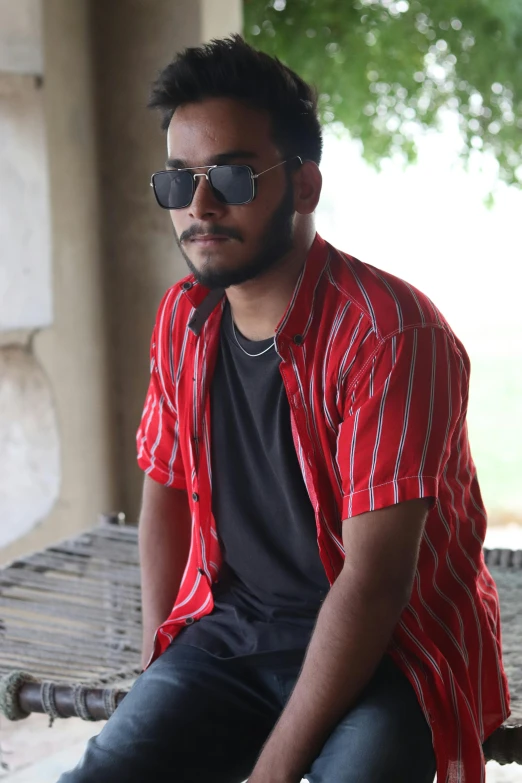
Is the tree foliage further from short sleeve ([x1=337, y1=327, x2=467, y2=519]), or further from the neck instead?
short sleeve ([x1=337, y1=327, x2=467, y2=519])

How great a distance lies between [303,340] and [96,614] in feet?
3.55

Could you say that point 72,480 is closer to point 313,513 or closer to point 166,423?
point 166,423

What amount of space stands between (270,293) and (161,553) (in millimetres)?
526

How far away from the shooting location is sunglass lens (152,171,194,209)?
4.69 feet

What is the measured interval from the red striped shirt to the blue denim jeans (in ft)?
0.17

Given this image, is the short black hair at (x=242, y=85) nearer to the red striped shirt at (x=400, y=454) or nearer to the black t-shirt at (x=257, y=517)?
the red striped shirt at (x=400, y=454)

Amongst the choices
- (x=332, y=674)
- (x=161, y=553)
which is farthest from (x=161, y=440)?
(x=332, y=674)

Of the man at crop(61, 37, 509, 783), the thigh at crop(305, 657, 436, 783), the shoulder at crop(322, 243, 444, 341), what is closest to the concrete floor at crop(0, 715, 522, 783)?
the man at crop(61, 37, 509, 783)

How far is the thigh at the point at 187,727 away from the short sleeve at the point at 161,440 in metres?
0.33

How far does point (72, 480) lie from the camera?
305cm

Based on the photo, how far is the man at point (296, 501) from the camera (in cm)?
128

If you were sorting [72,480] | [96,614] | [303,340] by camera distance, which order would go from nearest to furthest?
[303,340] → [96,614] → [72,480]

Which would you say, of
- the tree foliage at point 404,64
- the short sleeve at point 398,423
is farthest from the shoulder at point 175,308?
the tree foliage at point 404,64

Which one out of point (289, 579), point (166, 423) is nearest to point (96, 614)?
point (166, 423)
